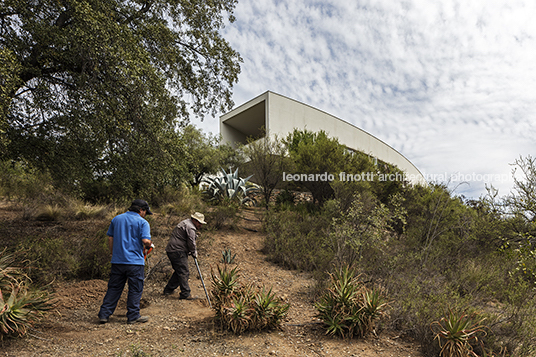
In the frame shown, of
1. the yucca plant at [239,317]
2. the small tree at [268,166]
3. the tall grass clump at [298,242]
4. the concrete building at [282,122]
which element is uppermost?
the concrete building at [282,122]

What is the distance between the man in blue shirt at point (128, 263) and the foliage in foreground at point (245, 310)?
44.7 inches

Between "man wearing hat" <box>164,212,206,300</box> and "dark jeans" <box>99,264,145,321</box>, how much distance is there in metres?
1.11

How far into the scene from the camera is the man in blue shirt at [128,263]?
4.49 m

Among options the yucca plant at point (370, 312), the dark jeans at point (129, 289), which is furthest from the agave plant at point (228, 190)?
the yucca plant at point (370, 312)

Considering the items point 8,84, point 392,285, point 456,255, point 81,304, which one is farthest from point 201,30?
point 456,255

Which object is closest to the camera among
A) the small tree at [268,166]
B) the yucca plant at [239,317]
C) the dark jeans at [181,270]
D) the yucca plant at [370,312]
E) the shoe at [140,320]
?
the yucca plant at [239,317]

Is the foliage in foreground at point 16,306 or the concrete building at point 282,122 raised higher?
the concrete building at point 282,122

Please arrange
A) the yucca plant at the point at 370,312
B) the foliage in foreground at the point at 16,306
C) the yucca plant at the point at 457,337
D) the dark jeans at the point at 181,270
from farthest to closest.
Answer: the dark jeans at the point at 181,270
the yucca plant at the point at 370,312
the yucca plant at the point at 457,337
the foliage in foreground at the point at 16,306

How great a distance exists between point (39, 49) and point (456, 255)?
11.0 m

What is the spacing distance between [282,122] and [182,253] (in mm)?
16508

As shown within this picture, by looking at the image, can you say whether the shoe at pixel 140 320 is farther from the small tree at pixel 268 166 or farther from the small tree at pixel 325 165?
the small tree at pixel 325 165

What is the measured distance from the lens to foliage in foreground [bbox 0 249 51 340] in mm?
3627

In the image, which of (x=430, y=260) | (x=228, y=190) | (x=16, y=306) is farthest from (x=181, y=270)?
(x=228, y=190)

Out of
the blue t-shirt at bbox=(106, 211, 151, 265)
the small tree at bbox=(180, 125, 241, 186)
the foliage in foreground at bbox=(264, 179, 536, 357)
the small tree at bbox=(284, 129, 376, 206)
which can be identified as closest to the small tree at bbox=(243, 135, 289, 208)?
the small tree at bbox=(284, 129, 376, 206)
